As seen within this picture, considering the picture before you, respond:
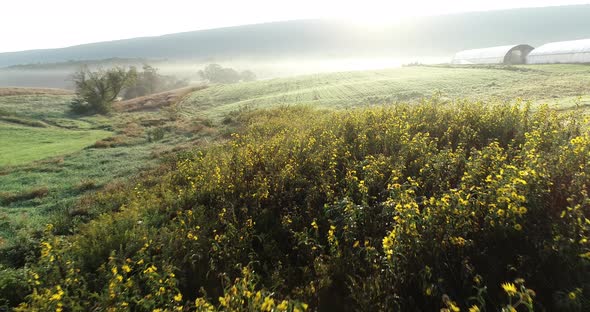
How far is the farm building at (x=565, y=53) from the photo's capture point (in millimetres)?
41153

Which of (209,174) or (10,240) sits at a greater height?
(209,174)

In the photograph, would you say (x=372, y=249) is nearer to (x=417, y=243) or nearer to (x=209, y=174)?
(x=417, y=243)

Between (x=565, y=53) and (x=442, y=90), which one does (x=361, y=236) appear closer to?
(x=442, y=90)

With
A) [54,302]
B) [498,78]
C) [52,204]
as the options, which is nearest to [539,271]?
[54,302]

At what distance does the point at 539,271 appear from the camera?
3.83 m

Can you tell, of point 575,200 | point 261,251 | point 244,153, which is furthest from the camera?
point 244,153

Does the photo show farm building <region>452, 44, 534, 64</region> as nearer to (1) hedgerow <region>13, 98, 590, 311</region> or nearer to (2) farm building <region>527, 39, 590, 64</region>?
(2) farm building <region>527, 39, 590, 64</region>

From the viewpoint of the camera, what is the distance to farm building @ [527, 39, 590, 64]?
135 ft

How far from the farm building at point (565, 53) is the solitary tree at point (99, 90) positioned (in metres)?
59.6

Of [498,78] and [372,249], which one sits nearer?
[372,249]

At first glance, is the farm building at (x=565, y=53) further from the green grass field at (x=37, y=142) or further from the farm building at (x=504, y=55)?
the green grass field at (x=37, y=142)

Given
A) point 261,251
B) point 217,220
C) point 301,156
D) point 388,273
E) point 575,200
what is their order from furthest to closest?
1. point 301,156
2. point 217,220
3. point 261,251
4. point 575,200
5. point 388,273

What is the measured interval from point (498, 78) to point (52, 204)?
34.6 metres

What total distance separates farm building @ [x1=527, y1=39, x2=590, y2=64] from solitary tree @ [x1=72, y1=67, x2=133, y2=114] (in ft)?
195
